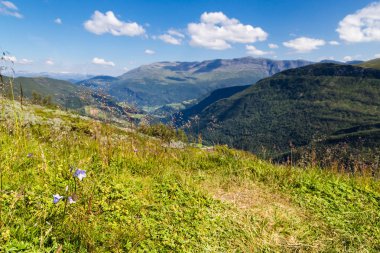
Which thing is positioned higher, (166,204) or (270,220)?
(166,204)

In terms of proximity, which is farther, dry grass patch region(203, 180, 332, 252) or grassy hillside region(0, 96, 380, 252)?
dry grass patch region(203, 180, 332, 252)

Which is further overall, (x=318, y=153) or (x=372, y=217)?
(x=318, y=153)

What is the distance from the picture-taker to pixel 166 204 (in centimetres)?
571

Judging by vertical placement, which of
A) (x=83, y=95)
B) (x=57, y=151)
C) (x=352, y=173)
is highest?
(x=83, y=95)

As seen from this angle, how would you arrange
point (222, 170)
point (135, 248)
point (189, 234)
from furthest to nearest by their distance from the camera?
1. point (222, 170)
2. point (189, 234)
3. point (135, 248)

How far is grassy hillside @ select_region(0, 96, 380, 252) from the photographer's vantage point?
4047mm

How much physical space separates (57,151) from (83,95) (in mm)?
1693

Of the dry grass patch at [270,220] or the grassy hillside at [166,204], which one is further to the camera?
the dry grass patch at [270,220]

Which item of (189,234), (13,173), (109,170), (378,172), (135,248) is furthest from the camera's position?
(378,172)

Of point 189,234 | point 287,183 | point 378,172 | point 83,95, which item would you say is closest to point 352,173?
point 378,172

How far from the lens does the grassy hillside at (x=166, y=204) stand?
4.05m

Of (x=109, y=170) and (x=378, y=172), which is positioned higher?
(x=109, y=170)

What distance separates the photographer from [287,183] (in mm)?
7848

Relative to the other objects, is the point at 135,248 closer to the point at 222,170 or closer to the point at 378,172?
the point at 222,170
